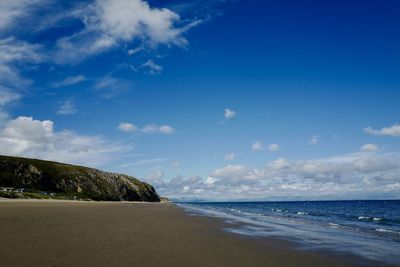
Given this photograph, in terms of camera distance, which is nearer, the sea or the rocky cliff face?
the sea

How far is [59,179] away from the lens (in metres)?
92.2

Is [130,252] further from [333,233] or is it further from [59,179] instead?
[59,179]

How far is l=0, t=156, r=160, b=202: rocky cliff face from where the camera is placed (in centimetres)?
8426

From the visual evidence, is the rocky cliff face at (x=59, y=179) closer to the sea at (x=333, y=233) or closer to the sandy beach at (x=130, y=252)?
the sea at (x=333, y=233)

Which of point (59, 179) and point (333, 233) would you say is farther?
point (59, 179)

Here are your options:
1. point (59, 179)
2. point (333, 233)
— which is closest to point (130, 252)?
point (333, 233)

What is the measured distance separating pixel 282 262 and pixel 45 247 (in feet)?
27.1

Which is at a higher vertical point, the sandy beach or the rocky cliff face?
the rocky cliff face

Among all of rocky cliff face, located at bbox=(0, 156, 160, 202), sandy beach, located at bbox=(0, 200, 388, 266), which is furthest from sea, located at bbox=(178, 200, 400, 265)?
rocky cliff face, located at bbox=(0, 156, 160, 202)

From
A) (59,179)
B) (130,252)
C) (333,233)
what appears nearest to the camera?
(130,252)

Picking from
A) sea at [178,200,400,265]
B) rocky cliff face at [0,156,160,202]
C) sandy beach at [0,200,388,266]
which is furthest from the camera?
rocky cliff face at [0,156,160,202]

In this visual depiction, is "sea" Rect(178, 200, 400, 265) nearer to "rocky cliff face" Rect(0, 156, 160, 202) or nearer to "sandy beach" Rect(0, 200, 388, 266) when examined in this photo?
"sandy beach" Rect(0, 200, 388, 266)

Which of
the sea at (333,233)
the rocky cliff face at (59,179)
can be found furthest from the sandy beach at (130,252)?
the rocky cliff face at (59,179)

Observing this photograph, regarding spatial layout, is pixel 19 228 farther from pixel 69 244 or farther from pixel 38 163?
pixel 38 163
